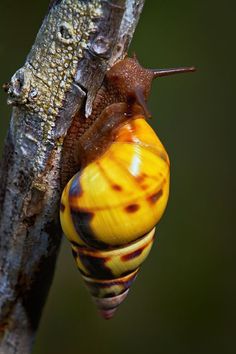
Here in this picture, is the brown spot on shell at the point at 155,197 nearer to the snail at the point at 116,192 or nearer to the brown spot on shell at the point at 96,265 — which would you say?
the snail at the point at 116,192

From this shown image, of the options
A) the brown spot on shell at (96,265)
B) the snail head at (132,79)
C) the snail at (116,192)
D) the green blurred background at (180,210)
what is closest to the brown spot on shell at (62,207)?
the snail at (116,192)

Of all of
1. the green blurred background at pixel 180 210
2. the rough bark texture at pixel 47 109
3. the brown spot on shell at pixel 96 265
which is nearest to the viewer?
the rough bark texture at pixel 47 109

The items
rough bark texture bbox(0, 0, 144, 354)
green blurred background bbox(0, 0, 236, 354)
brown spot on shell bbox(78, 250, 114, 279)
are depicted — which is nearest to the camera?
rough bark texture bbox(0, 0, 144, 354)

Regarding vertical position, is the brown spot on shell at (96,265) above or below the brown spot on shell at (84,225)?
below

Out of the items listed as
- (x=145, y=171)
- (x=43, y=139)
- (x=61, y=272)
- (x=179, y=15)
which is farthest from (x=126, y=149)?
(x=179, y=15)

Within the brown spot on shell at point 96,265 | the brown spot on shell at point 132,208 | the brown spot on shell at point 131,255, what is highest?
the brown spot on shell at point 132,208

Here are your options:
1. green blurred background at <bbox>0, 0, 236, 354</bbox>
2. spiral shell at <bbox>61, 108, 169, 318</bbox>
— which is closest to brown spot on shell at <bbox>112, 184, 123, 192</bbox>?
spiral shell at <bbox>61, 108, 169, 318</bbox>

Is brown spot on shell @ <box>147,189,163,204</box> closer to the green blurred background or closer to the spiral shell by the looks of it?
the spiral shell

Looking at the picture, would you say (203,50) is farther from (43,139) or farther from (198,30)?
(43,139)

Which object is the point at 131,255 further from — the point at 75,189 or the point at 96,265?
the point at 75,189
